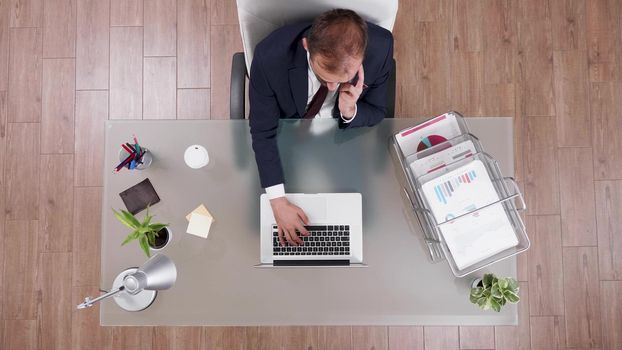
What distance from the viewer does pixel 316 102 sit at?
1474 millimetres

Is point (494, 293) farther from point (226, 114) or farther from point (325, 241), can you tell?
point (226, 114)

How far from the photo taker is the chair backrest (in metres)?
1.26

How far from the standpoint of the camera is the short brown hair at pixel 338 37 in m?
1.14

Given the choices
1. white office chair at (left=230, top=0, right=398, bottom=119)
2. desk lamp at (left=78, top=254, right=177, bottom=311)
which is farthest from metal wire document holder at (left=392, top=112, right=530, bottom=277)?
desk lamp at (left=78, top=254, right=177, bottom=311)

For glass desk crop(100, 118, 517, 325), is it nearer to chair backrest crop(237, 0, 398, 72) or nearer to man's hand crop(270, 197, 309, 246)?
man's hand crop(270, 197, 309, 246)

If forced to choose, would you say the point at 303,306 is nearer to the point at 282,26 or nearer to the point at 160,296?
the point at 160,296

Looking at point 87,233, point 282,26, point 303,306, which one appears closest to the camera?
point 282,26

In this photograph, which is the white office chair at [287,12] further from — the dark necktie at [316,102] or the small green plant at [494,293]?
the small green plant at [494,293]

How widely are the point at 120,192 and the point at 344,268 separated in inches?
31.0

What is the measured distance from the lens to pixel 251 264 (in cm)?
149

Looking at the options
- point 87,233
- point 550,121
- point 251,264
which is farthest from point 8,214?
point 550,121

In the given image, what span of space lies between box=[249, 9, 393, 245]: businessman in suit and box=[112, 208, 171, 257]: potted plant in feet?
1.17

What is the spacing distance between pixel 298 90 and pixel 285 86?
0.04 meters

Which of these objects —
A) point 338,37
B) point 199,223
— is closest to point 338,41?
point 338,37
